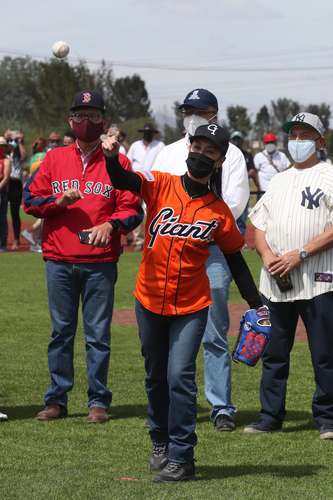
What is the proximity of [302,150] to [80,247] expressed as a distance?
1.77 metres

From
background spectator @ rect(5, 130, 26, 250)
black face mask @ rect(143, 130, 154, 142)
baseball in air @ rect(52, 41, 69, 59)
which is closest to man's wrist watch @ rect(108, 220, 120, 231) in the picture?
baseball in air @ rect(52, 41, 69, 59)

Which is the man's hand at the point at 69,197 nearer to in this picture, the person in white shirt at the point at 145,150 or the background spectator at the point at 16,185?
the person in white shirt at the point at 145,150

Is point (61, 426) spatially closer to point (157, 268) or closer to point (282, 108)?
point (157, 268)

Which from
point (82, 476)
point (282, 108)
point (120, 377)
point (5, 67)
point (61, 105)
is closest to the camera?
point (82, 476)

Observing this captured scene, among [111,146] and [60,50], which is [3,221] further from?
[111,146]

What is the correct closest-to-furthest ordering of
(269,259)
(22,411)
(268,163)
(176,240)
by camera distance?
(176,240) → (269,259) → (22,411) → (268,163)

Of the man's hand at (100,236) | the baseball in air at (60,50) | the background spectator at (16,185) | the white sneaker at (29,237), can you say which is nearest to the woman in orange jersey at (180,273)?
the man's hand at (100,236)

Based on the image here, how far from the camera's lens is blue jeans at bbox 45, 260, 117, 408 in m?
8.30

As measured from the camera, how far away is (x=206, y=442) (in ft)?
25.3

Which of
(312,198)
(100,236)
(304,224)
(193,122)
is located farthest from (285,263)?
(100,236)

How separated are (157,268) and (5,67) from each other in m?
124

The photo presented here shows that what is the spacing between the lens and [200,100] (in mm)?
7906

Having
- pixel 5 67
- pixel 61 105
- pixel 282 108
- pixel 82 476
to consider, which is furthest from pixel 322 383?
pixel 5 67

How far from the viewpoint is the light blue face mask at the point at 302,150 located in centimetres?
798
